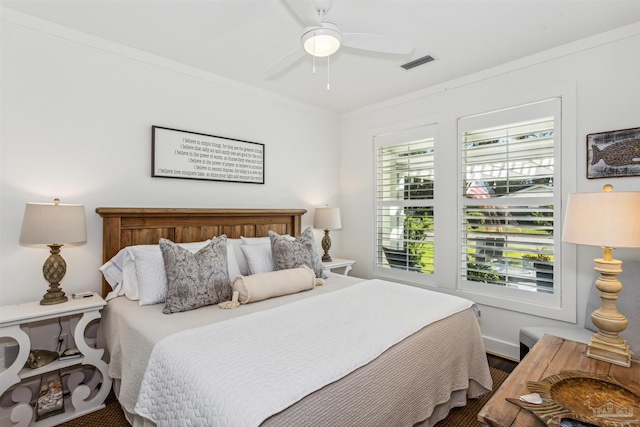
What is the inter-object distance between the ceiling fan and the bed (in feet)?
5.20

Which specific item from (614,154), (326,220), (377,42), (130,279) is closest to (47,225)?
(130,279)

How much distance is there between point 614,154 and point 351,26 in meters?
2.13

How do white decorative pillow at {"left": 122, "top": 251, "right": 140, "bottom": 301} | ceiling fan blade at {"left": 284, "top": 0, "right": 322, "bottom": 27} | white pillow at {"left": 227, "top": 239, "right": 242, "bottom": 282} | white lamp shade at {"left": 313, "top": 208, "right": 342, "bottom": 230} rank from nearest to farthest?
ceiling fan blade at {"left": 284, "top": 0, "right": 322, "bottom": 27} < white decorative pillow at {"left": 122, "top": 251, "right": 140, "bottom": 301} < white pillow at {"left": 227, "top": 239, "right": 242, "bottom": 282} < white lamp shade at {"left": 313, "top": 208, "right": 342, "bottom": 230}

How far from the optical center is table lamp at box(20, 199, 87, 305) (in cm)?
198

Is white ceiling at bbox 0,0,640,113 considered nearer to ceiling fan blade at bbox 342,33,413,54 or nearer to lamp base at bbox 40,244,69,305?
ceiling fan blade at bbox 342,33,413,54

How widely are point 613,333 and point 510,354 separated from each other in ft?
4.85

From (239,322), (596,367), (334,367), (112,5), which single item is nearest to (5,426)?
(239,322)

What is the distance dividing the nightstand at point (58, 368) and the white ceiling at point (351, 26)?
6.38 feet

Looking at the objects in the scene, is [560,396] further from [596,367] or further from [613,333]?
[613,333]

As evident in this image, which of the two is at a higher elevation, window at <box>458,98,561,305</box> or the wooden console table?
window at <box>458,98,561,305</box>

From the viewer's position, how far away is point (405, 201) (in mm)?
3678

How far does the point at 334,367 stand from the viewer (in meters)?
1.29

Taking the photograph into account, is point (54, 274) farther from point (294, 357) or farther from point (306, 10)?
point (306, 10)

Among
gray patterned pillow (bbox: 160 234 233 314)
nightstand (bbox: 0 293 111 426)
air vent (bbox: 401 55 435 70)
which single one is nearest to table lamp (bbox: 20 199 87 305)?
nightstand (bbox: 0 293 111 426)
